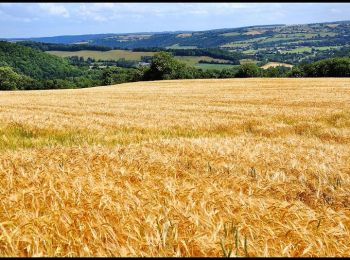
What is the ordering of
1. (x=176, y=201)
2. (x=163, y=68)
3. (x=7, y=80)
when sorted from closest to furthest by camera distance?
1. (x=176, y=201)
2. (x=163, y=68)
3. (x=7, y=80)

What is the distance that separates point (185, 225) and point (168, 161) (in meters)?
4.43

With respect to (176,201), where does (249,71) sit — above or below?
below

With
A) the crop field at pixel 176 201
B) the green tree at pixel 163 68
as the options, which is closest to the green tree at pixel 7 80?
the green tree at pixel 163 68

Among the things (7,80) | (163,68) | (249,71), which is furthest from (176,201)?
(7,80)

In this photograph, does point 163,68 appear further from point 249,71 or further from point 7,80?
point 7,80

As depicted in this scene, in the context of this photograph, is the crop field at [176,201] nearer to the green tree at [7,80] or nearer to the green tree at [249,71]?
the green tree at [249,71]

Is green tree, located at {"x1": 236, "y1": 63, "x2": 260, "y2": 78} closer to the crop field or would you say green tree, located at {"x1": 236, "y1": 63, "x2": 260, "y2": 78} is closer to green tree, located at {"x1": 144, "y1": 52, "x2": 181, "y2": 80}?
green tree, located at {"x1": 144, "y1": 52, "x2": 181, "y2": 80}

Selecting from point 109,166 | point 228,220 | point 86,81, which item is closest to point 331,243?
point 228,220

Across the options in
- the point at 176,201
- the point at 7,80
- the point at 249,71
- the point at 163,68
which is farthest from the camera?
the point at 249,71

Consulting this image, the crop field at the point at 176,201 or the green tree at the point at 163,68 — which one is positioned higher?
the crop field at the point at 176,201

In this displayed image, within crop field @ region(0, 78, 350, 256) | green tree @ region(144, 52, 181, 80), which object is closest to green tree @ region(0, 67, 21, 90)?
green tree @ region(144, 52, 181, 80)

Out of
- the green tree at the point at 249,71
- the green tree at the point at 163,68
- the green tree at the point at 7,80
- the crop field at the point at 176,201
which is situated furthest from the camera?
the green tree at the point at 249,71

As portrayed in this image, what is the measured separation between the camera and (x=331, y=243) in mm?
4242

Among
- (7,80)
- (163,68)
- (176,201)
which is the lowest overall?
(7,80)
